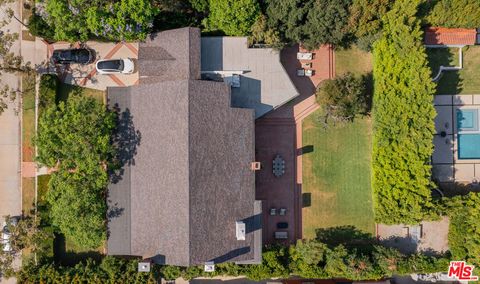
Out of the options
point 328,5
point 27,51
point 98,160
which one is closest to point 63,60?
point 27,51

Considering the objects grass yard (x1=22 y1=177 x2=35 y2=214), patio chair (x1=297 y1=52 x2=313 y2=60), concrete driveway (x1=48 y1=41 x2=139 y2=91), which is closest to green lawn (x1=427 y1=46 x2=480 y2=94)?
patio chair (x1=297 y1=52 x2=313 y2=60)

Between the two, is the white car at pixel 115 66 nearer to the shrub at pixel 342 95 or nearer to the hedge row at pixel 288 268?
the hedge row at pixel 288 268

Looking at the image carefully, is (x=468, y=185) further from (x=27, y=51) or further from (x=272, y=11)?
(x=27, y=51)

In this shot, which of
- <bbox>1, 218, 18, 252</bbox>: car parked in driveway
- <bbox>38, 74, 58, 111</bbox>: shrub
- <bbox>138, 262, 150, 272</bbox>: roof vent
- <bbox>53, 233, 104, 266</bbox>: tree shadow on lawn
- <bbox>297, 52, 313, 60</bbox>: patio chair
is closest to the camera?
<bbox>138, 262, 150, 272</bbox>: roof vent

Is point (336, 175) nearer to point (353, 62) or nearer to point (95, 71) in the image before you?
point (353, 62)

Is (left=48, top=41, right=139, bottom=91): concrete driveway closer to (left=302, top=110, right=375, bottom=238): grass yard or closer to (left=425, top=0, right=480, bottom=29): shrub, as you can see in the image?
(left=302, top=110, right=375, bottom=238): grass yard

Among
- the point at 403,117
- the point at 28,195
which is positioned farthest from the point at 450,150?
the point at 28,195

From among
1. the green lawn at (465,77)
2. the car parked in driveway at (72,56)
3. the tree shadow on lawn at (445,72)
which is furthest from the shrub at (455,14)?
the car parked in driveway at (72,56)
